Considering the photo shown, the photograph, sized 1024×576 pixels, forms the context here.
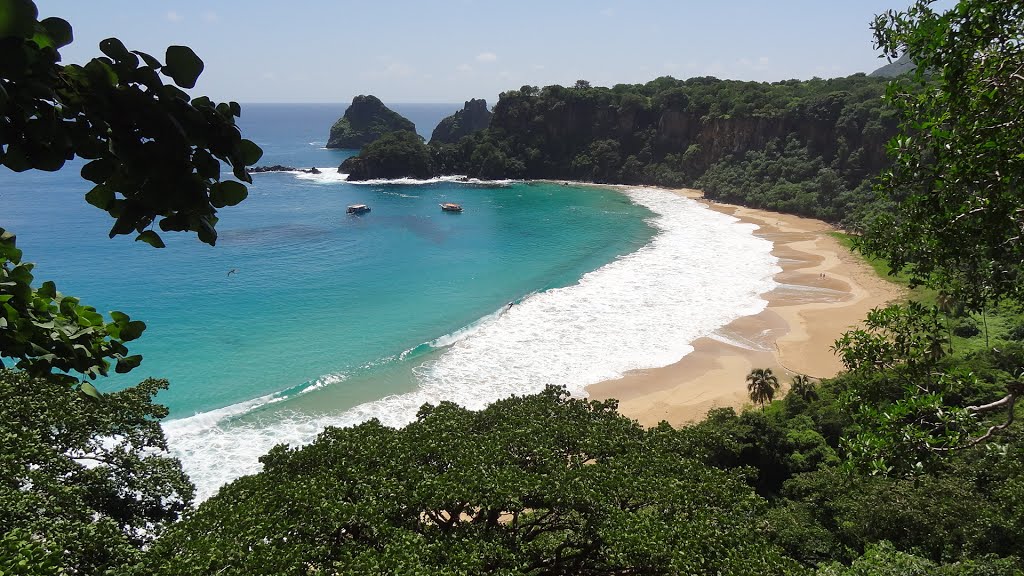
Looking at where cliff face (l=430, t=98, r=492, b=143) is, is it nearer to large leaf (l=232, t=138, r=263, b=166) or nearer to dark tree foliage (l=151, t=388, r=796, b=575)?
dark tree foliage (l=151, t=388, r=796, b=575)

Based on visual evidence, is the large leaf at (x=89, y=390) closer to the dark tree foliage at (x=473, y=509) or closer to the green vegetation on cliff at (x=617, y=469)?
the green vegetation on cliff at (x=617, y=469)

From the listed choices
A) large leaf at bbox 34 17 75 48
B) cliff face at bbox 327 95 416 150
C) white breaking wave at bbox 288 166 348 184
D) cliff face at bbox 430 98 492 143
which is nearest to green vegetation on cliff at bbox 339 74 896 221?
white breaking wave at bbox 288 166 348 184

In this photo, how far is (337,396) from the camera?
896 inches

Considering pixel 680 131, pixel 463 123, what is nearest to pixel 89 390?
pixel 680 131

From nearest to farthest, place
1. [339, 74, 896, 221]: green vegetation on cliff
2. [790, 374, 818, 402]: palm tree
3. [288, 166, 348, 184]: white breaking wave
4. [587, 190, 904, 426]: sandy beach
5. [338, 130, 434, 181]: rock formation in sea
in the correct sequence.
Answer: [790, 374, 818, 402]: palm tree
[587, 190, 904, 426]: sandy beach
[339, 74, 896, 221]: green vegetation on cliff
[288, 166, 348, 184]: white breaking wave
[338, 130, 434, 181]: rock formation in sea

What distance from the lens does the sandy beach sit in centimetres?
2234

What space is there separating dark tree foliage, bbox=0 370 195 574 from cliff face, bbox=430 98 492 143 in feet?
370

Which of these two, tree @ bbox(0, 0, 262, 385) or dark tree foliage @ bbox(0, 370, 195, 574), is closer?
tree @ bbox(0, 0, 262, 385)

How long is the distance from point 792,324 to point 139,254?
45242 mm

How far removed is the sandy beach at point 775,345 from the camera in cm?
2234

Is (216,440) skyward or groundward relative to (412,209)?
groundward

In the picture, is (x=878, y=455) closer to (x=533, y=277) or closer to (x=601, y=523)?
(x=601, y=523)

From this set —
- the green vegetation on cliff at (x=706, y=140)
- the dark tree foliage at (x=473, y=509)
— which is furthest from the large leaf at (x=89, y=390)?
the green vegetation on cliff at (x=706, y=140)

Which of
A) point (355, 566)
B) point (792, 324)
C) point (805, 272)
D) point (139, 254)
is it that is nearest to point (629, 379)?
point (792, 324)
